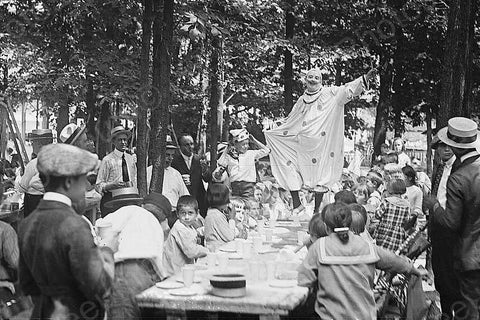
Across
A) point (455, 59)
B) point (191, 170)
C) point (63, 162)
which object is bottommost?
point (191, 170)

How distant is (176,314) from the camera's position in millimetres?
4348

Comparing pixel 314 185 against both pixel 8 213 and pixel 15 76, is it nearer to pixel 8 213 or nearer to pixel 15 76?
pixel 8 213

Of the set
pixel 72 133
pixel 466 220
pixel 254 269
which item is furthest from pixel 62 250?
pixel 72 133

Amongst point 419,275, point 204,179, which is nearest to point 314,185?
point 204,179

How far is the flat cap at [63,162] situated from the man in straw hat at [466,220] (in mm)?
2869

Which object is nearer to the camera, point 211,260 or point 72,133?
point 211,260

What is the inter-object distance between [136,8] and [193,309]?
619 centimetres

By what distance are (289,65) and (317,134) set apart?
8.64m

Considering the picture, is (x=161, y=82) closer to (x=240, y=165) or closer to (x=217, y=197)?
(x=217, y=197)

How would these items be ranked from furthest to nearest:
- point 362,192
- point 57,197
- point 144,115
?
point 362,192 < point 144,115 < point 57,197

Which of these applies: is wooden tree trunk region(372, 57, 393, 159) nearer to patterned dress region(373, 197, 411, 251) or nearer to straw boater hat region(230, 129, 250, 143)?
straw boater hat region(230, 129, 250, 143)

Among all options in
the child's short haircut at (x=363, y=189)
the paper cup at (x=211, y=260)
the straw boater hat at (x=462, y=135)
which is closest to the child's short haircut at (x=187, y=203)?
the paper cup at (x=211, y=260)

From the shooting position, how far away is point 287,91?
18.5 meters

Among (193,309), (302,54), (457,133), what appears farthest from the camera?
(302,54)
